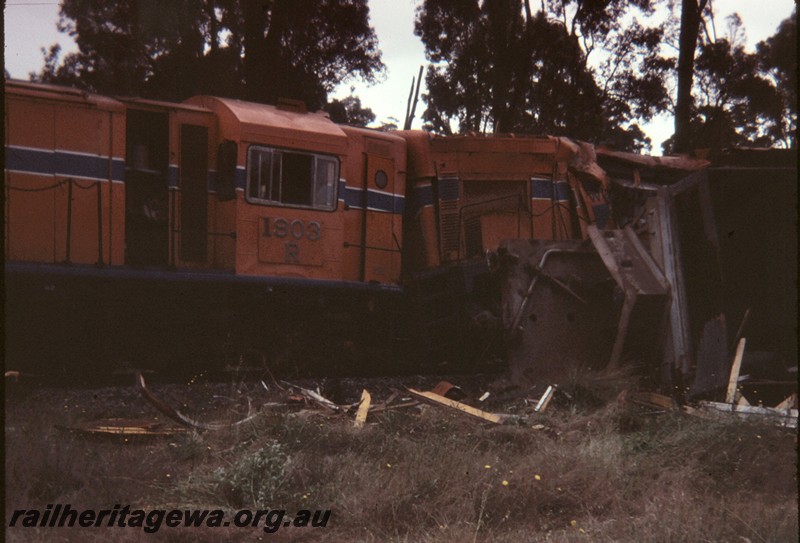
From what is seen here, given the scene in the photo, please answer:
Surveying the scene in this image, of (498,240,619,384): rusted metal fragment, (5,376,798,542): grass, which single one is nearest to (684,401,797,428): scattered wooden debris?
(5,376,798,542): grass

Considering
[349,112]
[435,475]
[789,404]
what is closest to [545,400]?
[789,404]

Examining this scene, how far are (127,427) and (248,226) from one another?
13.5ft

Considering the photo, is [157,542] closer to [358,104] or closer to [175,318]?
[175,318]

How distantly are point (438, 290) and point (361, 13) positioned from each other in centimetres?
1268

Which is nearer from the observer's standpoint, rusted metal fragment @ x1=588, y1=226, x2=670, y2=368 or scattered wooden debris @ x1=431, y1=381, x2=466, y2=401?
rusted metal fragment @ x1=588, y1=226, x2=670, y2=368

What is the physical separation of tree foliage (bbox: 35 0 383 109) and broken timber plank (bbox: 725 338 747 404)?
15.4 meters

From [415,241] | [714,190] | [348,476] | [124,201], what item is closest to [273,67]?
[415,241]

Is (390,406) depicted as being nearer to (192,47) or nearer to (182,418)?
(182,418)

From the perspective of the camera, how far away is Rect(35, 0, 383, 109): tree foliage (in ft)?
68.3

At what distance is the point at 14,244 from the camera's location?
332 inches

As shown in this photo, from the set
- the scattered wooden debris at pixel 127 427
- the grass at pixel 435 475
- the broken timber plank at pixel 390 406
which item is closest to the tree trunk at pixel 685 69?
the broken timber plank at pixel 390 406

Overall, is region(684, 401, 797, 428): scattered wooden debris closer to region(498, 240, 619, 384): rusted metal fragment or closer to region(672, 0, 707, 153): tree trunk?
region(498, 240, 619, 384): rusted metal fragment

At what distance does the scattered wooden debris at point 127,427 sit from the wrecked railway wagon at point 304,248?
214 centimetres

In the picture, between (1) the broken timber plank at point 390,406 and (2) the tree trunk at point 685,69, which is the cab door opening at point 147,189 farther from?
(2) the tree trunk at point 685,69
